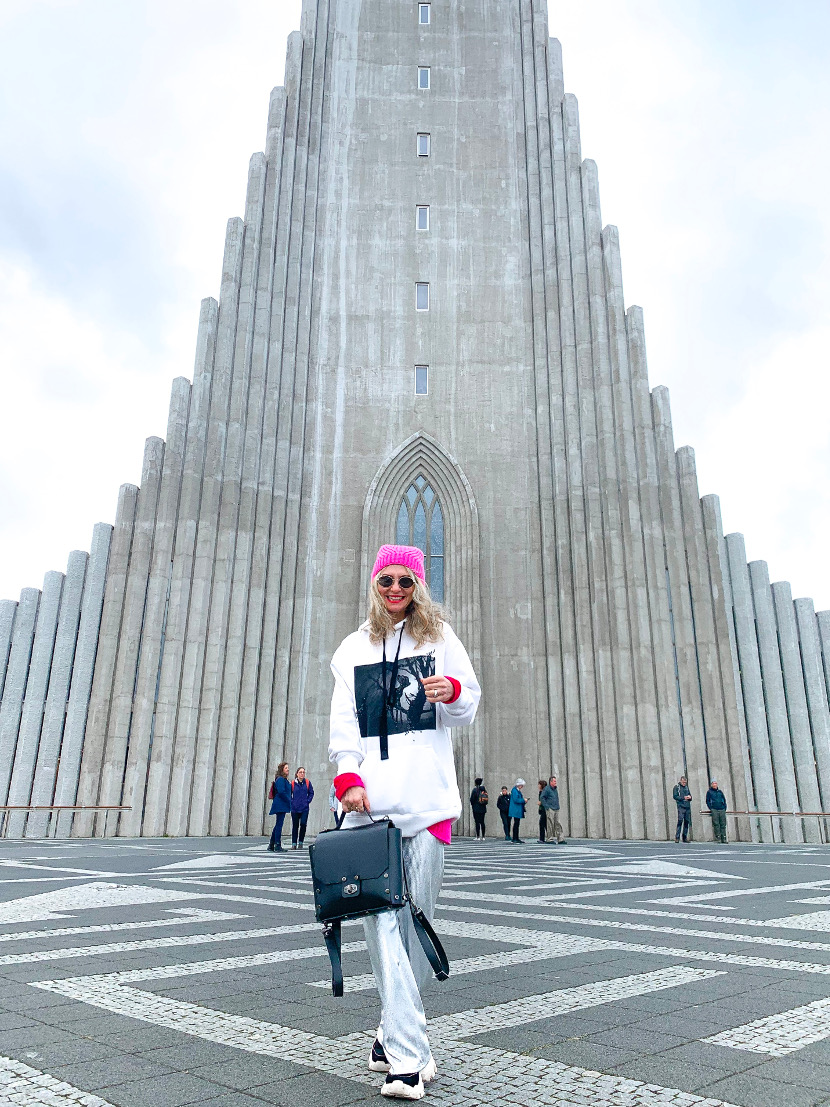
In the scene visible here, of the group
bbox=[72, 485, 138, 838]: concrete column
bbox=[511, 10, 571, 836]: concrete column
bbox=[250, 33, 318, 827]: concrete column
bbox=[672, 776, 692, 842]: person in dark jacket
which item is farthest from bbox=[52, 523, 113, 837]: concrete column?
bbox=[672, 776, 692, 842]: person in dark jacket

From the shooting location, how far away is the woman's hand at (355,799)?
3.01 metres

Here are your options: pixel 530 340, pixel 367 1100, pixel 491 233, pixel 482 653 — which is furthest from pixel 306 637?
pixel 367 1100

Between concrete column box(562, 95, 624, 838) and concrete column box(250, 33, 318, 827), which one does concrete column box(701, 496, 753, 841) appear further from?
concrete column box(250, 33, 318, 827)

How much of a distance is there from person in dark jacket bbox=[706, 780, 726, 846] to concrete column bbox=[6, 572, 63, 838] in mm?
17772

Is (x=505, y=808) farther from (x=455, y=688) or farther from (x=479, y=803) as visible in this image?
(x=455, y=688)

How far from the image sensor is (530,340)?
27094mm

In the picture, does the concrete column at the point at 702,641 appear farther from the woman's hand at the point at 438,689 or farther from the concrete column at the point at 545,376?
the woman's hand at the point at 438,689

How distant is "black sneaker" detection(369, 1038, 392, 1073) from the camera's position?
2934mm

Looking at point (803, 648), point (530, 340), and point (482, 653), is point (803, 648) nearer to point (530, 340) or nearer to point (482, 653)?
point (482, 653)

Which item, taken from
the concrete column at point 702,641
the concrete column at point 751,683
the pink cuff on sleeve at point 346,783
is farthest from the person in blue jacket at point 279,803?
the concrete column at point 751,683

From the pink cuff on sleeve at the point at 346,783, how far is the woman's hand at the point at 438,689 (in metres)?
0.39

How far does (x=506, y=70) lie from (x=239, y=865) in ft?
94.0

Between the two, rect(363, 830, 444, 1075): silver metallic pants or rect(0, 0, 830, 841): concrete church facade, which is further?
rect(0, 0, 830, 841): concrete church facade

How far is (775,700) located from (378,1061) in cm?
2444
